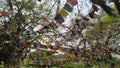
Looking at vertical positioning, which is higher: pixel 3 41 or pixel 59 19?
pixel 3 41

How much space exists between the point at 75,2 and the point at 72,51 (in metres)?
2.25

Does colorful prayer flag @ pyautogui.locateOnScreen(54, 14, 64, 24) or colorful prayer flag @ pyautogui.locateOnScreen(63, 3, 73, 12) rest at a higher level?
colorful prayer flag @ pyautogui.locateOnScreen(63, 3, 73, 12)

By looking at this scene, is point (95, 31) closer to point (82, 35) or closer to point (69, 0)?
point (82, 35)

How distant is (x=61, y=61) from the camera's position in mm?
8266

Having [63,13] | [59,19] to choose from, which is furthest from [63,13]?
[59,19]

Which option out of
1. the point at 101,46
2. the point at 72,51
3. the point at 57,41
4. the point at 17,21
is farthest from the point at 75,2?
the point at 17,21

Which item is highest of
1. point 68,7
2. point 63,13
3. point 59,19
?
point 68,7

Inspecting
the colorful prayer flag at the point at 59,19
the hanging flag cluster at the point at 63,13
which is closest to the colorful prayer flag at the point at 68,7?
the hanging flag cluster at the point at 63,13

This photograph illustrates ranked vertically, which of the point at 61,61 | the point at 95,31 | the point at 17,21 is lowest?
the point at 61,61

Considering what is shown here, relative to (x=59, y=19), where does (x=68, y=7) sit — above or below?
above

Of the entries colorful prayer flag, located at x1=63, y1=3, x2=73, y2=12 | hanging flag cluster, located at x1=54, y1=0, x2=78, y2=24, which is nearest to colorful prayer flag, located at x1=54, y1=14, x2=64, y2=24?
hanging flag cluster, located at x1=54, y1=0, x2=78, y2=24

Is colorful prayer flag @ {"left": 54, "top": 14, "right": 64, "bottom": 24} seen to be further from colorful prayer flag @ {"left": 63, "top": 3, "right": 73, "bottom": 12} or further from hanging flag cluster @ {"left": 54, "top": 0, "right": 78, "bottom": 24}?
colorful prayer flag @ {"left": 63, "top": 3, "right": 73, "bottom": 12}

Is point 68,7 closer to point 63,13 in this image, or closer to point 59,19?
point 63,13

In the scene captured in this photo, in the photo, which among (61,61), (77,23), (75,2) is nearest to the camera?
(75,2)
